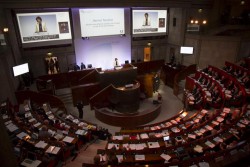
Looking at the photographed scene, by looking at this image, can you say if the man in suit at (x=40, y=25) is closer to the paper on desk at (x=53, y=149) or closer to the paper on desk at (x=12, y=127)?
the paper on desk at (x=12, y=127)

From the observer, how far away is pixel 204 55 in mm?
18172

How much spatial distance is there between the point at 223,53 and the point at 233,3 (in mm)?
6626

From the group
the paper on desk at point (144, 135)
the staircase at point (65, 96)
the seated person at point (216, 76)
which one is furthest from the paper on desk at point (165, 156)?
the staircase at point (65, 96)

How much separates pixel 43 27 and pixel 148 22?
9.85 m

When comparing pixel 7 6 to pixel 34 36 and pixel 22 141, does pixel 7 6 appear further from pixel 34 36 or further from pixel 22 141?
pixel 22 141

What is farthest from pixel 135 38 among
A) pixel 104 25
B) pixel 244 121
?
pixel 244 121

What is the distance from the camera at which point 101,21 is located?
17.8 meters

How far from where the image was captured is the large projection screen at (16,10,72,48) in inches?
602

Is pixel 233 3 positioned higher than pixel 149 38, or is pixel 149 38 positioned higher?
pixel 233 3

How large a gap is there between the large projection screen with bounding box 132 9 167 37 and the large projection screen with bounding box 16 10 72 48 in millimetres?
6438

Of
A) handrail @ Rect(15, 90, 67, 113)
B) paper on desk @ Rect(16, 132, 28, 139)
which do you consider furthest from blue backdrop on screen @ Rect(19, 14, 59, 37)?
paper on desk @ Rect(16, 132, 28, 139)

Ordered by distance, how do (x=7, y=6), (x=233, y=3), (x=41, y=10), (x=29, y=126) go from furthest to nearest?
(x=233, y=3) → (x=41, y=10) → (x=7, y=6) → (x=29, y=126)

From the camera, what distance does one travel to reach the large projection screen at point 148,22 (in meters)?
19.2

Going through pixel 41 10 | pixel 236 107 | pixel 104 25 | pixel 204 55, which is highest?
pixel 41 10
